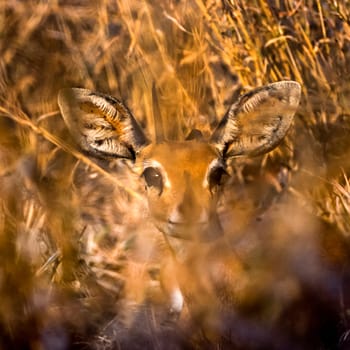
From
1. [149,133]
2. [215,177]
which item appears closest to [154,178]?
[215,177]

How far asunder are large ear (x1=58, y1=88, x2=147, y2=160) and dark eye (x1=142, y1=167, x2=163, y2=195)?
0.23 m

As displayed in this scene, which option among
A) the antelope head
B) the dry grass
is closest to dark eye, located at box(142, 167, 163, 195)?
the antelope head

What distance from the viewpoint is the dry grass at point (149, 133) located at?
4.39 meters

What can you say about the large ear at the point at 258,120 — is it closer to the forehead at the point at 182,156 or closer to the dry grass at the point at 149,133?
the forehead at the point at 182,156

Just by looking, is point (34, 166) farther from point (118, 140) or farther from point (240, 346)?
point (240, 346)

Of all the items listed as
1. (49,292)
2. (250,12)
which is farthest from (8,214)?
(250,12)

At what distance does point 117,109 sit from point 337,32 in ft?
6.21

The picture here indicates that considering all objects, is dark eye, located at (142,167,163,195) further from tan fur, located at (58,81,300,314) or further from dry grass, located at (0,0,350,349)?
dry grass, located at (0,0,350,349)

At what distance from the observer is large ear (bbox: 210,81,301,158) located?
13.5ft

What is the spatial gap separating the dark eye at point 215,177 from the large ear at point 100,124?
1.57ft

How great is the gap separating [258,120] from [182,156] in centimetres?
48

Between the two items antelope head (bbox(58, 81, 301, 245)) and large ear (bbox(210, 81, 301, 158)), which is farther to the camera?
large ear (bbox(210, 81, 301, 158))

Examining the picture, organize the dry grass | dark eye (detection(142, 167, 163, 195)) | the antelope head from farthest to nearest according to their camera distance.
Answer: the dry grass, dark eye (detection(142, 167, 163, 195)), the antelope head

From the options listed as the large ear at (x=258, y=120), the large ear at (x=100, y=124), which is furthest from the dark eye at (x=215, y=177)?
the large ear at (x=100, y=124)
